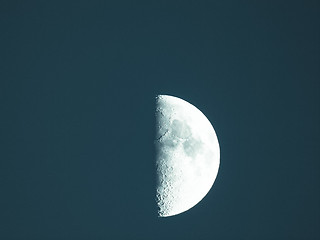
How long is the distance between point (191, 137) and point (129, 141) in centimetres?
65

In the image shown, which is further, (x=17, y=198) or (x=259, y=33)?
(x=259, y=33)

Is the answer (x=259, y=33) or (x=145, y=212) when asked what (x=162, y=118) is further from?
(x=259, y=33)

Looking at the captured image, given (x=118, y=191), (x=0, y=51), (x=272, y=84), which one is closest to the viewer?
(x=118, y=191)

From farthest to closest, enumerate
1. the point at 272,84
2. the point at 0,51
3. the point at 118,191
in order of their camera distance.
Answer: the point at 272,84
the point at 0,51
the point at 118,191

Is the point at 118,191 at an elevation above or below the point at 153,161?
below

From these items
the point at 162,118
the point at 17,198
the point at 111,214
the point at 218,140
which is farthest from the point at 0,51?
the point at 218,140

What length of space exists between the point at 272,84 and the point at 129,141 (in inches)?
70.3

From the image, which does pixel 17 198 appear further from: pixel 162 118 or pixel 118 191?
pixel 162 118

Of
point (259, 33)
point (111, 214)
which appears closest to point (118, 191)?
point (111, 214)

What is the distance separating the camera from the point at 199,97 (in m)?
3.43

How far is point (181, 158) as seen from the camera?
10.4 ft

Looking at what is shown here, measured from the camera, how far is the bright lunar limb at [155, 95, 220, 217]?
3127 mm

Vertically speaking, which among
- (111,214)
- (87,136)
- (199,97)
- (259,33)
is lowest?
(111,214)

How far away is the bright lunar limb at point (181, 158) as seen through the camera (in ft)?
10.3
